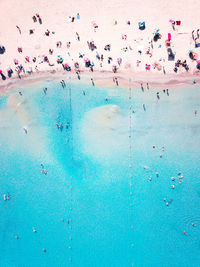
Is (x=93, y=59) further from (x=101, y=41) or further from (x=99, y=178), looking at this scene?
(x=99, y=178)

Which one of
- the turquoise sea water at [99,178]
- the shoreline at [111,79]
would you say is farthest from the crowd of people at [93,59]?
the turquoise sea water at [99,178]

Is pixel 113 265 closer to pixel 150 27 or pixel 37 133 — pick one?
pixel 37 133

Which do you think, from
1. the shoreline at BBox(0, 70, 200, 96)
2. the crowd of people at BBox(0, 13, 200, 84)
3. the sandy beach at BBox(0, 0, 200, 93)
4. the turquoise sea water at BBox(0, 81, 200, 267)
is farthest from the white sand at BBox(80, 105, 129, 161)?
the crowd of people at BBox(0, 13, 200, 84)

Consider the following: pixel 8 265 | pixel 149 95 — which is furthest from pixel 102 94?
pixel 8 265

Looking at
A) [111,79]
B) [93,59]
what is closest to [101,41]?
[93,59]

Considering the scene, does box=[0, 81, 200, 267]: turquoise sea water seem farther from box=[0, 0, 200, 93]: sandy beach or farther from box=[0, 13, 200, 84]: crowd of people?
box=[0, 13, 200, 84]: crowd of people

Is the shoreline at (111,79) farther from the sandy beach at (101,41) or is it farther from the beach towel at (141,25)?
the beach towel at (141,25)
